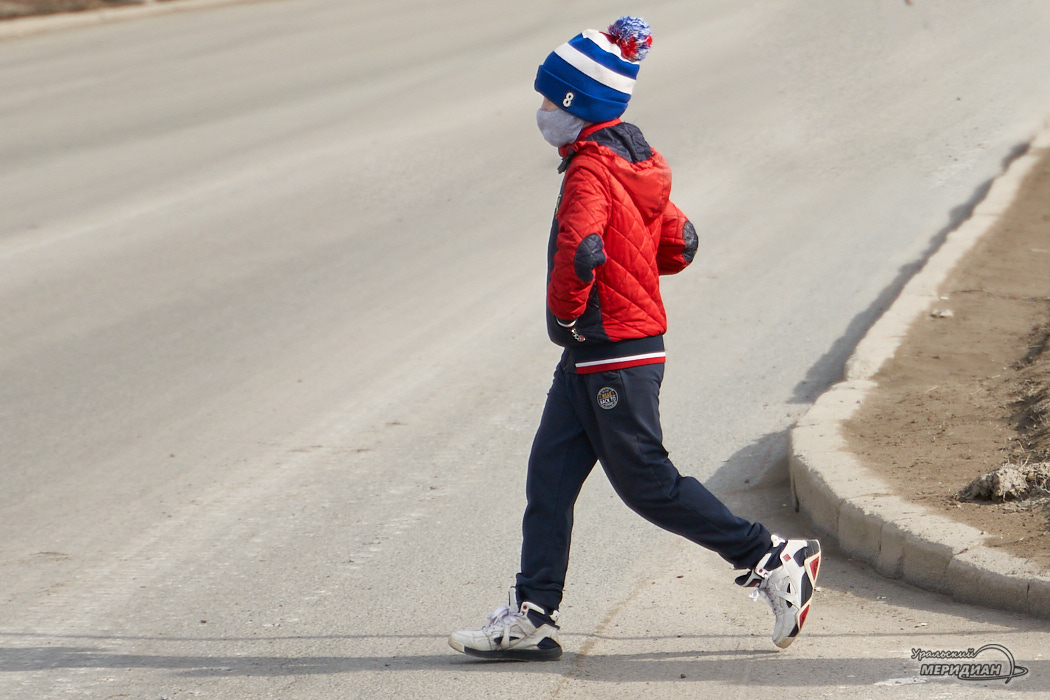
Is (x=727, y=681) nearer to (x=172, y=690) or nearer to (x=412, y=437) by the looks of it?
(x=172, y=690)

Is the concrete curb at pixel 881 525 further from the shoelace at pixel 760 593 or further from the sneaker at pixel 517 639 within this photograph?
the sneaker at pixel 517 639

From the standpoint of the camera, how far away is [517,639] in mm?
3484

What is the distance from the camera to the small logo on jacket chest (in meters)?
3.39

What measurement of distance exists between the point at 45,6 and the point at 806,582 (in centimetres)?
1682

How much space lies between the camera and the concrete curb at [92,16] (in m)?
16.2

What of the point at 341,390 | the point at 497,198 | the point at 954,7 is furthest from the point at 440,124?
the point at 954,7

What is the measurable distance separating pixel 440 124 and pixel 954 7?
761 cm

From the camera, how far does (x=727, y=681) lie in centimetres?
331

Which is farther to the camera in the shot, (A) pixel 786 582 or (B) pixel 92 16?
(B) pixel 92 16

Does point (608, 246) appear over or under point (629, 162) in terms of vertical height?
under

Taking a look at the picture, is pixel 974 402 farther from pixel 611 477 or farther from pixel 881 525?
pixel 611 477

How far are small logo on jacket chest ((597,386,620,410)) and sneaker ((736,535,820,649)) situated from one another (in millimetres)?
639

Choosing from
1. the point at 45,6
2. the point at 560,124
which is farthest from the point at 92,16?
the point at 560,124

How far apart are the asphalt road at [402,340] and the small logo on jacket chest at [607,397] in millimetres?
A: 750
